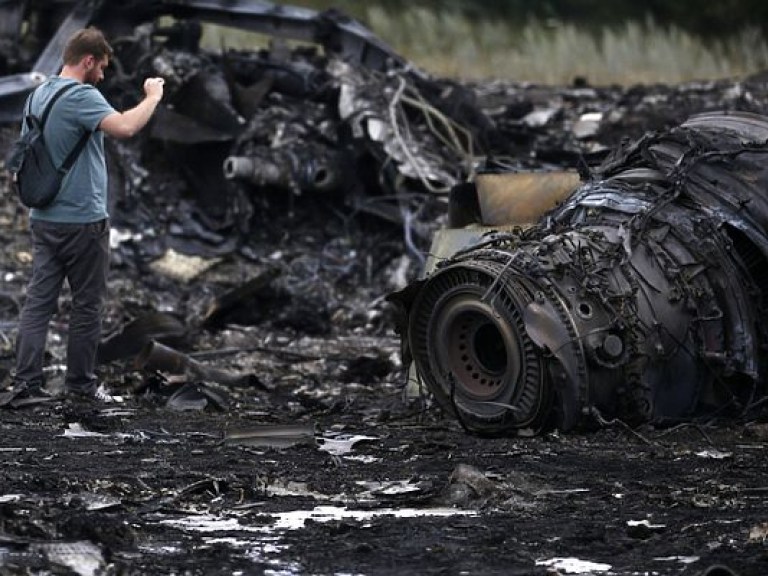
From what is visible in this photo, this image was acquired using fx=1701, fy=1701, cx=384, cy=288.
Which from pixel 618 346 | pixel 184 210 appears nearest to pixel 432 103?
pixel 184 210

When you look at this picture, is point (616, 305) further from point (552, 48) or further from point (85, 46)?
point (552, 48)

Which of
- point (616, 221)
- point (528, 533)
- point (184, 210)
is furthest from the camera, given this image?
point (184, 210)

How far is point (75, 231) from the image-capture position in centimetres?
870

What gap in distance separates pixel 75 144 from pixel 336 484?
10.2 feet

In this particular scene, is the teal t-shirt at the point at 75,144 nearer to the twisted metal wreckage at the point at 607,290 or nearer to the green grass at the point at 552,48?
the twisted metal wreckage at the point at 607,290

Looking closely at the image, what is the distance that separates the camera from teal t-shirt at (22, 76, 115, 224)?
8625mm

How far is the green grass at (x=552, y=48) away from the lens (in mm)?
22859

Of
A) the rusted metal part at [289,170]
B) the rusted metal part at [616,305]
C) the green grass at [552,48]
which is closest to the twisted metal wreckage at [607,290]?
the rusted metal part at [616,305]

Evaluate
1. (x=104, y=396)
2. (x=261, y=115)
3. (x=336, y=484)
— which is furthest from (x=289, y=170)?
(x=336, y=484)

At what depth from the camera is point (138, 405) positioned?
347 inches

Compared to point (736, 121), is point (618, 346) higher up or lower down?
lower down

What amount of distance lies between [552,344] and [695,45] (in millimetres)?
17606

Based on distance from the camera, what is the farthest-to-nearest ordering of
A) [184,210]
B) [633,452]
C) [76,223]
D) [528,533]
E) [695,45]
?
1. [695,45]
2. [184,210]
3. [76,223]
4. [633,452]
5. [528,533]

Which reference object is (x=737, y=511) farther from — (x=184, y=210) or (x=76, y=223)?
(x=184, y=210)
